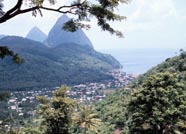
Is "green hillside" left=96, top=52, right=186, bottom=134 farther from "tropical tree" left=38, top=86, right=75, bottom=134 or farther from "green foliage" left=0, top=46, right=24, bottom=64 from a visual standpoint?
"green foliage" left=0, top=46, right=24, bottom=64

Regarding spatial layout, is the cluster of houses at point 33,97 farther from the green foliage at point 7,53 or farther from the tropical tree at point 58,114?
the green foliage at point 7,53

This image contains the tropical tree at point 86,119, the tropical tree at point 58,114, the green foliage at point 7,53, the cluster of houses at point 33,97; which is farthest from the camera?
the cluster of houses at point 33,97

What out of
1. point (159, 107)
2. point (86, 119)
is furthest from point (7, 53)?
point (86, 119)

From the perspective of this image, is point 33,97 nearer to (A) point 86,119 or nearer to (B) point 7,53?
(A) point 86,119

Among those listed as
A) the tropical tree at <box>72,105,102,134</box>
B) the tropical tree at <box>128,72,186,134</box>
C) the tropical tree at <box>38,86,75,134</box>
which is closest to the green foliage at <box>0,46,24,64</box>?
the tropical tree at <box>128,72,186,134</box>

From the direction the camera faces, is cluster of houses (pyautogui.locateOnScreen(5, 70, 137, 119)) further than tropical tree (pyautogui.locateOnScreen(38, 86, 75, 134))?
Yes

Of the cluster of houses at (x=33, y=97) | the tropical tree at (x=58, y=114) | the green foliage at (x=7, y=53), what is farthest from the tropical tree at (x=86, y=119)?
the cluster of houses at (x=33, y=97)

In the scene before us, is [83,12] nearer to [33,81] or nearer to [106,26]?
[106,26]

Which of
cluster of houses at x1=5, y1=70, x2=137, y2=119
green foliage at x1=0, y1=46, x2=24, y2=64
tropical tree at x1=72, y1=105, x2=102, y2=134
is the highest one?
green foliage at x1=0, y1=46, x2=24, y2=64

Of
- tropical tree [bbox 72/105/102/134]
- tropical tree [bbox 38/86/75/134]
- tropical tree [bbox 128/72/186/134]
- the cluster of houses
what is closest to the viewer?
tropical tree [bbox 128/72/186/134]

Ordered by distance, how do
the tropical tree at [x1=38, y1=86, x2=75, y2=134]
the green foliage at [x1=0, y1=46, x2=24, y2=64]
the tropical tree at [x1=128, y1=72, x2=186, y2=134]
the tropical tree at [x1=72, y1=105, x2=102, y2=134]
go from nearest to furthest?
the green foliage at [x1=0, y1=46, x2=24, y2=64] → the tropical tree at [x1=128, y1=72, x2=186, y2=134] → the tropical tree at [x1=38, y1=86, x2=75, y2=134] → the tropical tree at [x1=72, y1=105, x2=102, y2=134]
